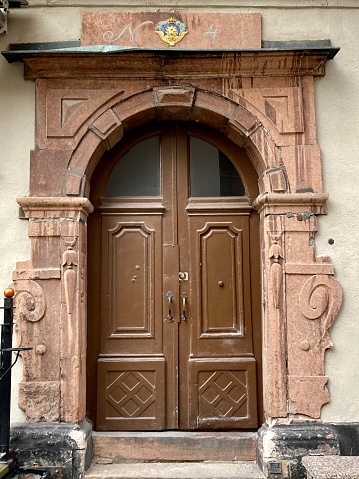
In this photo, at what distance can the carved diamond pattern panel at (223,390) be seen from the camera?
15.1 ft

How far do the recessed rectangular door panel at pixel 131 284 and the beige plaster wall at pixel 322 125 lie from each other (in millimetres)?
749

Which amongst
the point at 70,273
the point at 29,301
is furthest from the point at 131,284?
the point at 29,301

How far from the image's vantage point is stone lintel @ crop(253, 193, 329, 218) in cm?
442

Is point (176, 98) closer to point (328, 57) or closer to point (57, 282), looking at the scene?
point (328, 57)

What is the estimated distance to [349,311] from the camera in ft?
14.5

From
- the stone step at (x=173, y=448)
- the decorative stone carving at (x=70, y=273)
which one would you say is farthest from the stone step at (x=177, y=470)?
the decorative stone carving at (x=70, y=273)

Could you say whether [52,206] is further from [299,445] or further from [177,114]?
[299,445]

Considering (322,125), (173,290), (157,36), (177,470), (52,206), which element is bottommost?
(177,470)

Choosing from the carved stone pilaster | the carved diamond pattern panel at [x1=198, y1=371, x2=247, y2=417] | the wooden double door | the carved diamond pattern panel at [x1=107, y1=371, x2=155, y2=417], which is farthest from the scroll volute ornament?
the carved diamond pattern panel at [x1=107, y1=371, x2=155, y2=417]

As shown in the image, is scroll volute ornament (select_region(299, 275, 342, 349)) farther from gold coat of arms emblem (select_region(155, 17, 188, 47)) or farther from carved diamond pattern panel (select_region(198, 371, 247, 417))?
gold coat of arms emblem (select_region(155, 17, 188, 47))

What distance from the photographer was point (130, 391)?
15.2 ft

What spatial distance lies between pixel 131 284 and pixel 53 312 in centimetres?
72

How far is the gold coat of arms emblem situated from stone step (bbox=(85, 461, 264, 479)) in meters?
3.51

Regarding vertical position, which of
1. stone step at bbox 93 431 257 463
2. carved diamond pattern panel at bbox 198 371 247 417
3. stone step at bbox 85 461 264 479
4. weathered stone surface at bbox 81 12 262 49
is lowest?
stone step at bbox 85 461 264 479
